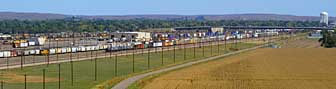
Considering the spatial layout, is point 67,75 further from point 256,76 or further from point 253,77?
point 256,76

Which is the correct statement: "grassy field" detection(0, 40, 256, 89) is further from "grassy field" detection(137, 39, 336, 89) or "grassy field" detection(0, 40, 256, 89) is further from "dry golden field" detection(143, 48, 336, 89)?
"dry golden field" detection(143, 48, 336, 89)

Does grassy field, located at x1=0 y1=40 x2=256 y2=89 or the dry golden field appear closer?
grassy field, located at x1=0 y1=40 x2=256 y2=89

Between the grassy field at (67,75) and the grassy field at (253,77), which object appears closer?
the grassy field at (67,75)

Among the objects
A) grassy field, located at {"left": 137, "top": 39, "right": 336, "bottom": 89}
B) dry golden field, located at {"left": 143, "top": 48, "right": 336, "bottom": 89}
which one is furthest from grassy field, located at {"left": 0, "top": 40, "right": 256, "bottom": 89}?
dry golden field, located at {"left": 143, "top": 48, "right": 336, "bottom": 89}

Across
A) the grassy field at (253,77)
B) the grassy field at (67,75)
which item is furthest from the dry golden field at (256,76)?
the grassy field at (67,75)

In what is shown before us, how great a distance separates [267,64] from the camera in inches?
2504

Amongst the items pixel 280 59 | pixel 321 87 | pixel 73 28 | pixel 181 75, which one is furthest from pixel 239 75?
pixel 73 28

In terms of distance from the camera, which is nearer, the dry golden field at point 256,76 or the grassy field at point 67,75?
the grassy field at point 67,75

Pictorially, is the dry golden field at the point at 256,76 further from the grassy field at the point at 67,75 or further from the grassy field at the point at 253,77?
the grassy field at the point at 67,75

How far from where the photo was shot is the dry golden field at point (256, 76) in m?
41.6

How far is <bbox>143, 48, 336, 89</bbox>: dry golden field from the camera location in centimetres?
4159

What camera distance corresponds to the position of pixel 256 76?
4912 cm

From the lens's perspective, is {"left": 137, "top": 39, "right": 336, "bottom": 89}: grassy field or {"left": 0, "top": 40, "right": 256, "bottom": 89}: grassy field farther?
{"left": 137, "top": 39, "right": 336, "bottom": 89}: grassy field

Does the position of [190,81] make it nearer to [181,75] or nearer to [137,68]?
[181,75]
